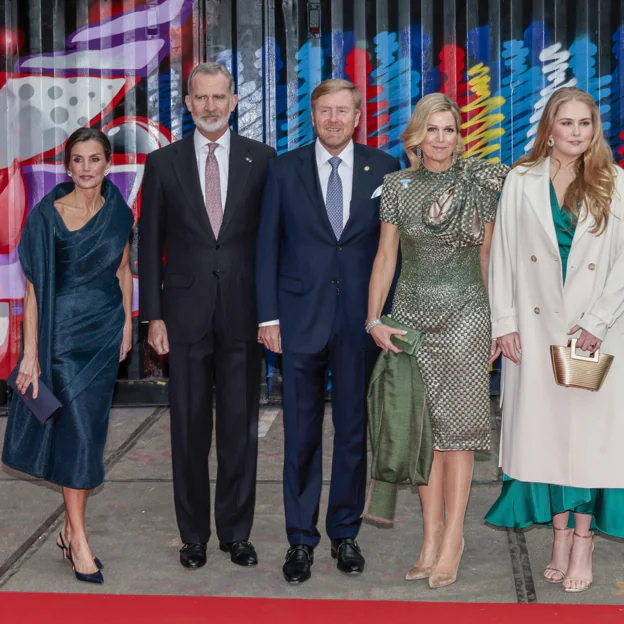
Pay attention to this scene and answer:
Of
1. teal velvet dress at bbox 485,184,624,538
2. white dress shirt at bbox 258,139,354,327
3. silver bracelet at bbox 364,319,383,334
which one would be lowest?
teal velvet dress at bbox 485,184,624,538

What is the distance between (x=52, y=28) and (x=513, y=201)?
15.2ft

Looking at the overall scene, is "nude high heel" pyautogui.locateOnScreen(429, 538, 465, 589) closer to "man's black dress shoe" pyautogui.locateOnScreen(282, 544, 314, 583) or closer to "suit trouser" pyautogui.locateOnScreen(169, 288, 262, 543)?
"man's black dress shoe" pyautogui.locateOnScreen(282, 544, 314, 583)

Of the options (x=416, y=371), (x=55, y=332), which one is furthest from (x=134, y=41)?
(x=416, y=371)

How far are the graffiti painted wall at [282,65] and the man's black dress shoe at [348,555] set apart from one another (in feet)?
12.7

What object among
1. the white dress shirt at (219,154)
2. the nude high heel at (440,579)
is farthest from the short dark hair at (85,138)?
the nude high heel at (440,579)

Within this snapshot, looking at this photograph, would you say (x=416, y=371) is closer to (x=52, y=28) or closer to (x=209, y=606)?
(x=209, y=606)

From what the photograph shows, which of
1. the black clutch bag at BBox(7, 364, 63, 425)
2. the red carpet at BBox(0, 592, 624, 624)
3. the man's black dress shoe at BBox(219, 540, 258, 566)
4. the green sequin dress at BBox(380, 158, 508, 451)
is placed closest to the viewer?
the red carpet at BBox(0, 592, 624, 624)

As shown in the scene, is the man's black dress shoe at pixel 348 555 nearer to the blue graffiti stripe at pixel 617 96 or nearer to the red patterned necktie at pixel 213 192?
the red patterned necktie at pixel 213 192

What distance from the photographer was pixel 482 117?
7473 mm

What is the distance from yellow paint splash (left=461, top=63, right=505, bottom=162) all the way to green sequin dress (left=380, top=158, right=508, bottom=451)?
347 centimetres

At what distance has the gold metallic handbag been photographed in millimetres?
3869

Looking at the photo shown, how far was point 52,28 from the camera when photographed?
746 centimetres

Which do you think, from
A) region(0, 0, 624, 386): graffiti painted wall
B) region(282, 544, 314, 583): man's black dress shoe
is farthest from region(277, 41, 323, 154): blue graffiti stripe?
region(282, 544, 314, 583): man's black dress shoe

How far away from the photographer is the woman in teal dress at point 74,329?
4129mm
